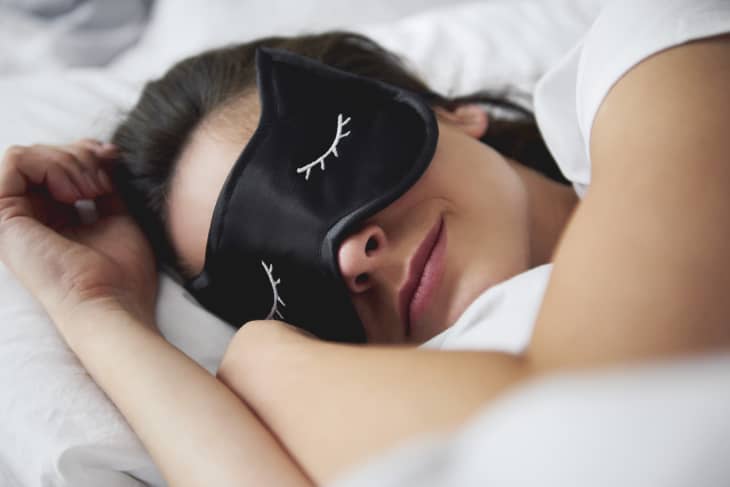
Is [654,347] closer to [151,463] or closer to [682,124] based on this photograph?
[682,124]

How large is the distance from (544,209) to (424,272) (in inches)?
8.0

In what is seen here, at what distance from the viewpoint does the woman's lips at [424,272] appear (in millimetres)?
698

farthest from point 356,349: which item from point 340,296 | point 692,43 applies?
point 692,43

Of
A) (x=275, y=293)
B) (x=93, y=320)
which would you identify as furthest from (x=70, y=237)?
(x=275, y=293)

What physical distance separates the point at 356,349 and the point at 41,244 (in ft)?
1.40

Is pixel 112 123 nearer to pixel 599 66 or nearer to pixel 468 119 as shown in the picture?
pixel 468 119

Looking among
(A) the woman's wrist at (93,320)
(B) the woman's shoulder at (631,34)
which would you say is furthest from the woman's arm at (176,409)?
(B) the woman's shoulder at (631,34)

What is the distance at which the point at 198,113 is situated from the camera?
830 millimetres

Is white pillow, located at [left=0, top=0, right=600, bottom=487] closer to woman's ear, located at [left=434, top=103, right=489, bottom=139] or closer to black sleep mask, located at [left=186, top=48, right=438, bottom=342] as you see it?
black sleep mask, located at [left=186, top=48, right=438, bottom=342]

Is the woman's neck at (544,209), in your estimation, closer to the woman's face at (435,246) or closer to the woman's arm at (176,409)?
the woman's face at (435,246)

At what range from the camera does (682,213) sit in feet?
1.37

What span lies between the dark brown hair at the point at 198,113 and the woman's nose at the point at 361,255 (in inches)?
9.9

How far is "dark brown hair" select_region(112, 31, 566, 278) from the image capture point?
83 centimetres

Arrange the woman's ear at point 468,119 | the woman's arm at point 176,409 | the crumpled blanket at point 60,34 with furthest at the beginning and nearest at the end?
the crumpled blanket at point 60,34 → the woman's ear at point 468,119 → the woman's arm at point 176,409
